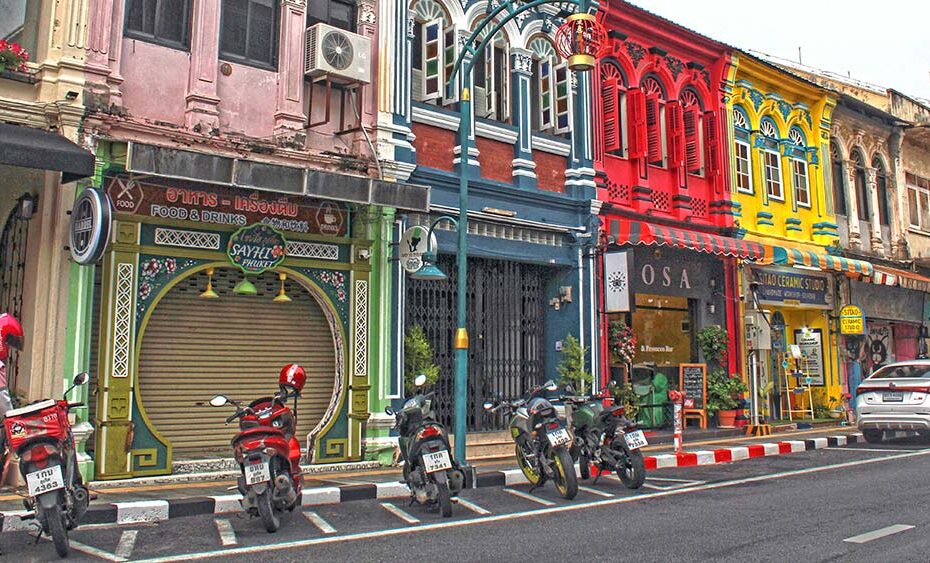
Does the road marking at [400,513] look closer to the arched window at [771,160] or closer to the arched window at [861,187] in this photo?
the arched window at [771,160]

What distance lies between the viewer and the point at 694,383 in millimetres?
16469

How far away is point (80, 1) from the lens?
973 cm

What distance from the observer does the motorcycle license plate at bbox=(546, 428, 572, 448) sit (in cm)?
884

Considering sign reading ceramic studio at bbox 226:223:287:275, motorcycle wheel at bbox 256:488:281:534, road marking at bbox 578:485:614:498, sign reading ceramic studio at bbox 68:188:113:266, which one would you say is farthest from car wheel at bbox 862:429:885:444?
sign reading ceramic studio at bbox 68:188:113:266

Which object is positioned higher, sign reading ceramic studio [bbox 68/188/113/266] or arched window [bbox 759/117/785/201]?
arched window [bbox 759/117/785/201]

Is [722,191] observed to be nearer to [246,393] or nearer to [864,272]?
[864,272]

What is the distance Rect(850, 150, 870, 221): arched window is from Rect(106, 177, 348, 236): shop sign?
1623cm

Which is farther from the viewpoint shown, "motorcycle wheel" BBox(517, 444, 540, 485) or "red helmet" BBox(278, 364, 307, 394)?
Result: "motorcycle wheel" BBox(517, 444, 540, 485)

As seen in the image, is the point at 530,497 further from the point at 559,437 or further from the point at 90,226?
the point at 90,226

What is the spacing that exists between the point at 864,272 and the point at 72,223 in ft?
53.6

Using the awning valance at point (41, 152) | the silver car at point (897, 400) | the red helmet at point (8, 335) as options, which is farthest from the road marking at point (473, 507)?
the silver car at point (897, 400)

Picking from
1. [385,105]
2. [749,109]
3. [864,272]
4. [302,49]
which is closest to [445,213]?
[385,105]

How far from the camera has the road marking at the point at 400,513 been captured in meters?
7.79

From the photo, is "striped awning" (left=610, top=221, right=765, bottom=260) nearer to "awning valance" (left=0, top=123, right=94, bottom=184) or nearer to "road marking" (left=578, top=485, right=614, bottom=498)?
"road marking" (left=578, top=485, right=614, bottom=498)
